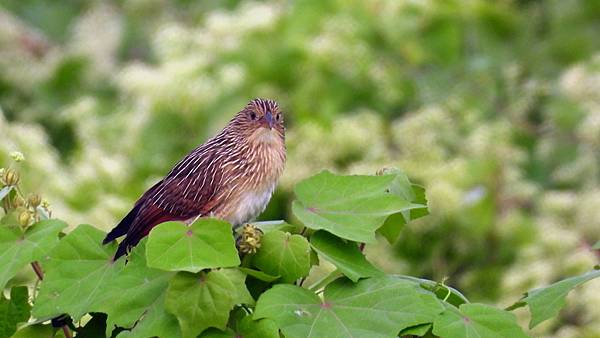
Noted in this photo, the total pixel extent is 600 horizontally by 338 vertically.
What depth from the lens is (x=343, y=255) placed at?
1547 mm

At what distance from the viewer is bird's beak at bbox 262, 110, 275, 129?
2264 mm

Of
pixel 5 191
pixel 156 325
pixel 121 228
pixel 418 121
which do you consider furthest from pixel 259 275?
pixel 418 121

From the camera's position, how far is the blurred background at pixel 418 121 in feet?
13.5

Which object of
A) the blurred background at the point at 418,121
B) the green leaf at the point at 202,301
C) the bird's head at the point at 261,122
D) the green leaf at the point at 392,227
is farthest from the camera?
the blurred background at the point at 418,121

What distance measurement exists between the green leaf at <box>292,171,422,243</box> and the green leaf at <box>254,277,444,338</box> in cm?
8

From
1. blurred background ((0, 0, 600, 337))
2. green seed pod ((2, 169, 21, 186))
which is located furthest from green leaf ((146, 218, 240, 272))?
blurred background ((0, 0, 600, 337))

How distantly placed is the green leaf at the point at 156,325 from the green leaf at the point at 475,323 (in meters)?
0.31

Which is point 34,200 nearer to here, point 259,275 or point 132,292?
point 132,292

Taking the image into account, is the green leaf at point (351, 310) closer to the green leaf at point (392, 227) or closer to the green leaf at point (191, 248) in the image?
the green leaf at point (191, 248)

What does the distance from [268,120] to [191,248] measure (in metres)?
0.87

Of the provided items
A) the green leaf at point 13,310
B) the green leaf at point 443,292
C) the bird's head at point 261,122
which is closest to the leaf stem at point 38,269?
the green leaf at point 13,310

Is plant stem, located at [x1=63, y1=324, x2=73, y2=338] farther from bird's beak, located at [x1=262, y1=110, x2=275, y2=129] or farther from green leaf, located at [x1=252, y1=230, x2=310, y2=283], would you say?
bird's beak, located at [x1=262, y1=110, x2=275, y2=129]

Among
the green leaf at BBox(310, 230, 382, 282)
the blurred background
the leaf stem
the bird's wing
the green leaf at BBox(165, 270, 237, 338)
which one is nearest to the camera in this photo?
the green leaf at BBox(165, 270, 237, 338)

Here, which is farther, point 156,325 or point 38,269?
point 38,269
